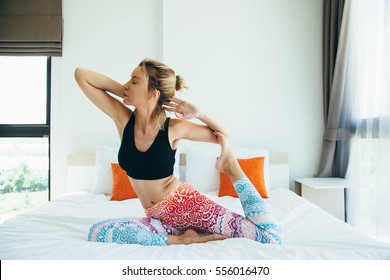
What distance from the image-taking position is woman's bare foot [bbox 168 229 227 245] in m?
1.18

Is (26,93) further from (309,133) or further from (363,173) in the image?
(363,173)

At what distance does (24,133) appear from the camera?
101 inches

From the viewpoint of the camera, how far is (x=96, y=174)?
2.36 m

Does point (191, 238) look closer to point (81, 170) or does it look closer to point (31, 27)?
point (81, 170)

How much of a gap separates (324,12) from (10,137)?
115 inches

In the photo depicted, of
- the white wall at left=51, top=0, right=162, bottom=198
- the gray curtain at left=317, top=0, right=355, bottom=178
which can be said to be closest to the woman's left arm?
the white wall at left=51, top=0, right=162, bottom=198

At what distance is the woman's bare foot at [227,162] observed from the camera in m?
1.30

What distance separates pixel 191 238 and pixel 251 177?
1.12 metres

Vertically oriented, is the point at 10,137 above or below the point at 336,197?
above

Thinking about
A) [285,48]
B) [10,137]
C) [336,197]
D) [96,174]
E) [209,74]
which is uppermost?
[285,48]

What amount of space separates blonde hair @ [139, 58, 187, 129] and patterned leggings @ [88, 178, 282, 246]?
310mm

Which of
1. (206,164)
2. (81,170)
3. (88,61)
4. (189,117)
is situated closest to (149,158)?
(189,117)
